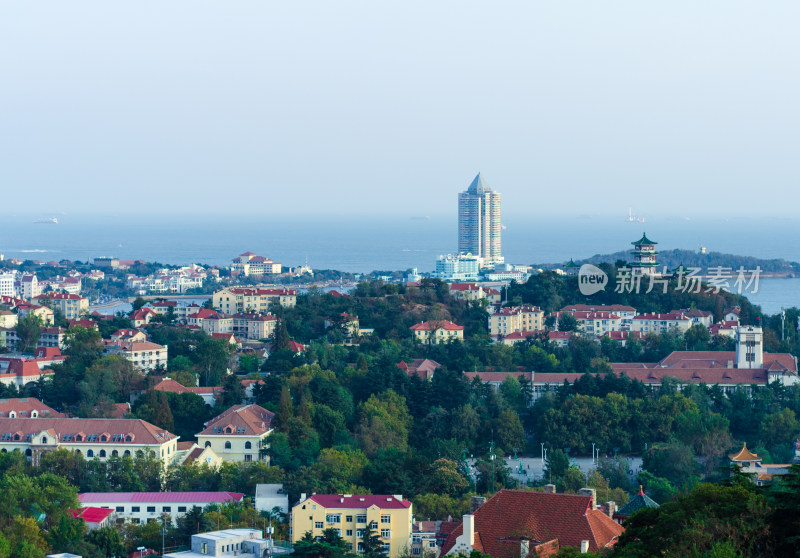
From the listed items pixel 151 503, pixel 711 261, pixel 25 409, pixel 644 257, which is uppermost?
pixel 644 257

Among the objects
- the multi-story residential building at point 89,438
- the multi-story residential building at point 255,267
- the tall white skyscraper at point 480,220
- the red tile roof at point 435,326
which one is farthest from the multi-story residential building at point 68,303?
the tall white skyscraper at point 480,220

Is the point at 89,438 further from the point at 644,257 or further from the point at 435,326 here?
the point at 644,257

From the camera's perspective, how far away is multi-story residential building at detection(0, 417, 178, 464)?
2355cm

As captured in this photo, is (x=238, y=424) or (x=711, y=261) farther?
(x=711, y=261)

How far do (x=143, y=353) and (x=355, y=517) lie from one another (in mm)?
15041

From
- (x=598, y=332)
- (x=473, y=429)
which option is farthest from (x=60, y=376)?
(x=598, y=332)

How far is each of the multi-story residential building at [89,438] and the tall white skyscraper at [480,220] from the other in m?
57.6

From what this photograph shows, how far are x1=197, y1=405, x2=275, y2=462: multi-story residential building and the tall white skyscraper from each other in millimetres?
56625

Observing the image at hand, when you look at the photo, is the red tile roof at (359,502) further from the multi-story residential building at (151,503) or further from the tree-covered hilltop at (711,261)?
the tree-covered hilltop at (711,261)

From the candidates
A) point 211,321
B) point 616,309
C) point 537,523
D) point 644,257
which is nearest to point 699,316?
point 616,309

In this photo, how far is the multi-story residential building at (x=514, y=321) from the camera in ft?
120

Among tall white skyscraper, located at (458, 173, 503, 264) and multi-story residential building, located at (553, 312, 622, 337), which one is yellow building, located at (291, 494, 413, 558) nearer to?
multi-story residential building, located at (553, 312, 622, 337)

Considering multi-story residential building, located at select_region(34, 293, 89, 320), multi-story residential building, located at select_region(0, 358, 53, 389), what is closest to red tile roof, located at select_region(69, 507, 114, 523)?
multi-story residential building, located at select_region(0, 358, 53, 389)

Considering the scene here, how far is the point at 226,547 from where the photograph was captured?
17.1 metres
